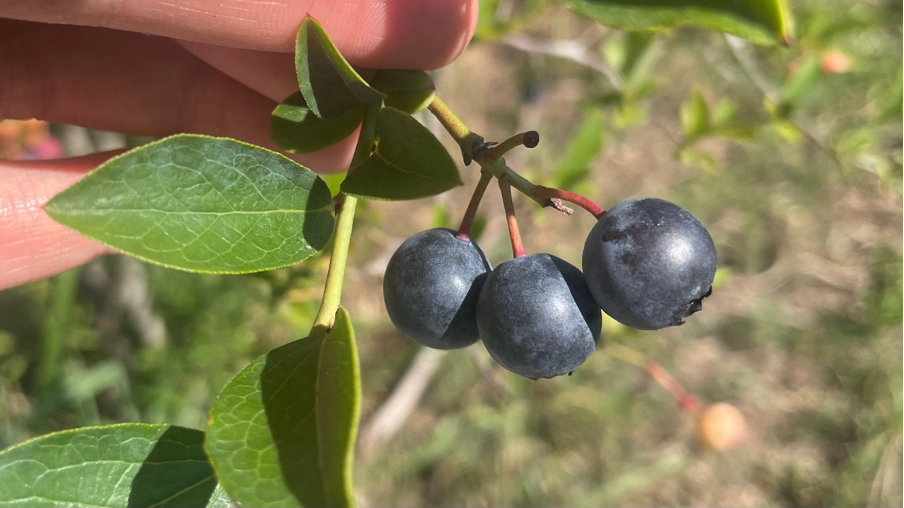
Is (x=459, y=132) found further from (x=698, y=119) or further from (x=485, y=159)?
(x=698, y=119)

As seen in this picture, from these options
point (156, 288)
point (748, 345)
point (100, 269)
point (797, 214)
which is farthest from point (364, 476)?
point (797, 214)

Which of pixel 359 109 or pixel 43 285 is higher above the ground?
pixel 359 109

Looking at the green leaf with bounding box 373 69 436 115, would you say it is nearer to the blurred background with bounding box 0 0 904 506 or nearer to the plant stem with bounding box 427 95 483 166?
the plant stem with bounding box 427 95 483 166

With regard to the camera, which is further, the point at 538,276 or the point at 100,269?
the point at 100,269

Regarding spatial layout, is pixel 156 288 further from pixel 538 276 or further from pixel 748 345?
pixel 748 345

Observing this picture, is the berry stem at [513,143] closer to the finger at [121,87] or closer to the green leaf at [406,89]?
the green leaf at [406,89]

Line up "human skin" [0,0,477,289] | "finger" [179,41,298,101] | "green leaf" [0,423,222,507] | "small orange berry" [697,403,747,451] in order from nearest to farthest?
"green leaf" [0,423,222,507] → "finger" [179,41,298,101] → "human skin" [0,0,477,289] → "small orange berry" [697,403,747,451]

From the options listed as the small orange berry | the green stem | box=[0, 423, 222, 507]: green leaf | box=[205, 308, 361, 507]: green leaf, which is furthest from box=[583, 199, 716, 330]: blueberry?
the small orange berry

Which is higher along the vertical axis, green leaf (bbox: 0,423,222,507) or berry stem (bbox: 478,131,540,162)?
berry stem (bbox: 478,131,540,162)
